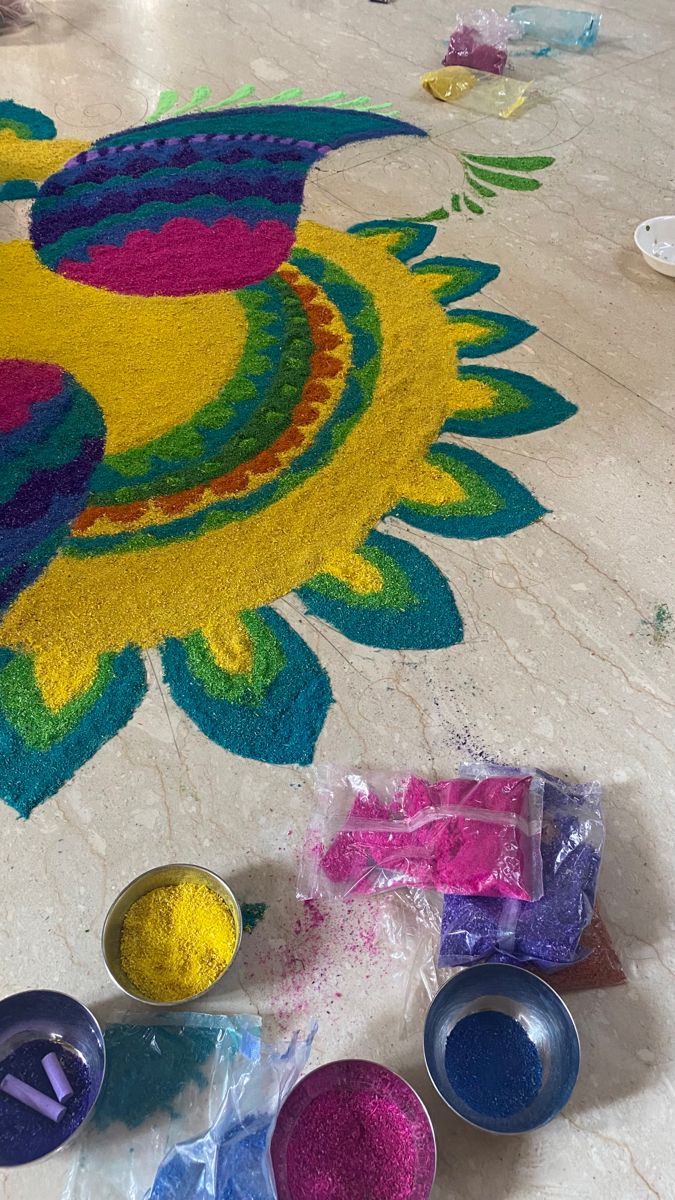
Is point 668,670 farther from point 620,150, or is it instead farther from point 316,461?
point 620,150

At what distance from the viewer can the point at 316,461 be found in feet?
6.13

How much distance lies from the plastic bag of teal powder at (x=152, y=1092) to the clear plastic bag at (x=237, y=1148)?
0.07ft

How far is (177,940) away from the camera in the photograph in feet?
4.01

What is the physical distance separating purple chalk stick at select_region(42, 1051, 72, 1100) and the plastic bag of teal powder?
0.17 feet

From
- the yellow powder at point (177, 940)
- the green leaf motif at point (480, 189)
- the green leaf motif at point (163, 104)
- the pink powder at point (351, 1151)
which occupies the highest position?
the green leaf motif at point (480, 189)

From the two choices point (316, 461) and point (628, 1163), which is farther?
point (316, 461)

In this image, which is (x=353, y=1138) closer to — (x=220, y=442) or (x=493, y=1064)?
(x=493, y=1064)

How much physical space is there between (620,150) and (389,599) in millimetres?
2105

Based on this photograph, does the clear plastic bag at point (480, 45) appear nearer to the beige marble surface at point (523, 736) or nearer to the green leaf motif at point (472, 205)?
the beige marble surface at point (523, 736)

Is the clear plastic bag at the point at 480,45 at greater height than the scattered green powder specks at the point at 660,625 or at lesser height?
greater

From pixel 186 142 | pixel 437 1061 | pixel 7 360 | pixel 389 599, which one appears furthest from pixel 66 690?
pixel 186 142

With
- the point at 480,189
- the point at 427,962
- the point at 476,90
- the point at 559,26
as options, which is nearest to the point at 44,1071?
the point at 427,962

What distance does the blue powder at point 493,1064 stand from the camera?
1.10 metres

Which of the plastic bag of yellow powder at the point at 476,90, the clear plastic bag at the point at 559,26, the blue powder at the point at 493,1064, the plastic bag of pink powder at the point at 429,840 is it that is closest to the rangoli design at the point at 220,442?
the plastic bag of pink powder at the point at 429,840
